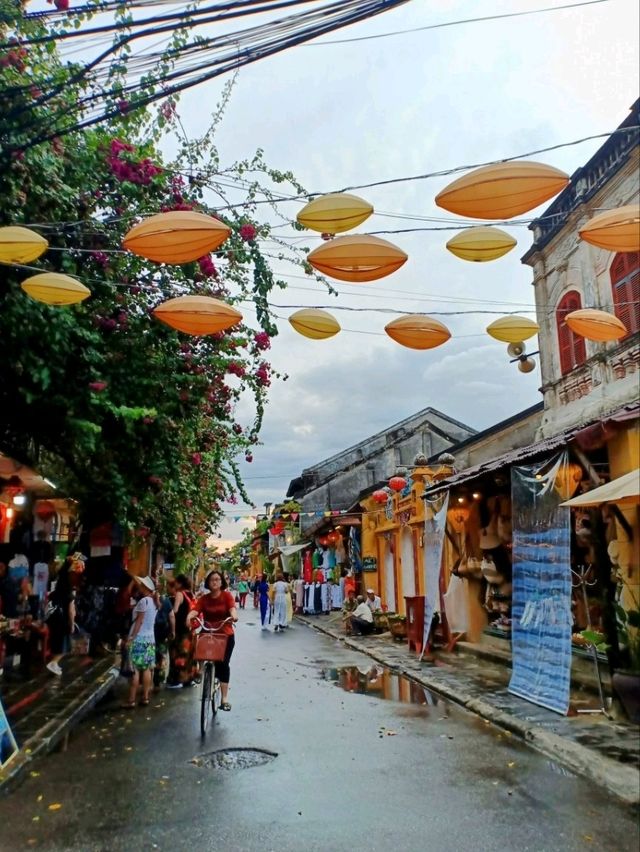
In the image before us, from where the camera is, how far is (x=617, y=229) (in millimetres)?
5098

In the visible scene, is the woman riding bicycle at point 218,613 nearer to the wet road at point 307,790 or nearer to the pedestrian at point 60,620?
the wet road at point 307,790

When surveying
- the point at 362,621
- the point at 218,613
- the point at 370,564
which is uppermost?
the point at 370,564

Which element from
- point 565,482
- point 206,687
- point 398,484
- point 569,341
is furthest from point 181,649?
point 569,341

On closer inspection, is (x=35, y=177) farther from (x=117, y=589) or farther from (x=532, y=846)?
(x=117, y=589)

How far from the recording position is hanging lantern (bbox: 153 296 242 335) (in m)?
6.11

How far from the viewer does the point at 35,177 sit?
7684 millimetres

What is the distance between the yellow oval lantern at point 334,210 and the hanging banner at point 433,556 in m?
9.36

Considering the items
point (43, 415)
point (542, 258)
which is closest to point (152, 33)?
point (43, 415)

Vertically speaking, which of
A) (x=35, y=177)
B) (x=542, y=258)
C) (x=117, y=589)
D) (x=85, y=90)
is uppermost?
(x=542, y=258)

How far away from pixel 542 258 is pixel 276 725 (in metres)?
12.6

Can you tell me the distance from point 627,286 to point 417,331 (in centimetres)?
803

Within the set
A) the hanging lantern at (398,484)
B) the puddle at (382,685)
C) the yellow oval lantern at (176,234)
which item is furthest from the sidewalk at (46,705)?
the hanging lantern at (398,484)

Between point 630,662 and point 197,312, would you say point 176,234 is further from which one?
point 630,662

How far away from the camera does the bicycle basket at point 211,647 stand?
8.66 metres
